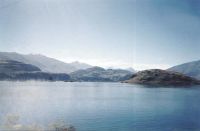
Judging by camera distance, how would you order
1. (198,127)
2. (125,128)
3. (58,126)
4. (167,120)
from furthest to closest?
(167,120) → (198,127) → (125,128) → (58,126)

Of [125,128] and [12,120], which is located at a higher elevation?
[12,120]

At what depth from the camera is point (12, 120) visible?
1021 inches

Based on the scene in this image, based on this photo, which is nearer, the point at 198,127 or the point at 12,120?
the point at 12,120

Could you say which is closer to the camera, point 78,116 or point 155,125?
point 155,125

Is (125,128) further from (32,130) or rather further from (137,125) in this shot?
(32,130)

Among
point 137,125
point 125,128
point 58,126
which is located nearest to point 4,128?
point 58,126

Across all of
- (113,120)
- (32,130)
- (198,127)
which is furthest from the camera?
(113,120)

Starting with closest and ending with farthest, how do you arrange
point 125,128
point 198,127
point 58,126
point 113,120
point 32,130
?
point 32,130, point 58,126, point 125,128, point 198,127, point 113,120

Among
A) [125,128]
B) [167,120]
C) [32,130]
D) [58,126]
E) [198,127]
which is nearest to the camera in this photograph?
[32,130]

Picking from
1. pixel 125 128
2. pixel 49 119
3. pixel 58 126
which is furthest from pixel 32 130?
pixel 49 119

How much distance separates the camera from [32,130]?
25.0m

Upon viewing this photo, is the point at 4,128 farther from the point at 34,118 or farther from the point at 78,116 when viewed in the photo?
the point at 78,116

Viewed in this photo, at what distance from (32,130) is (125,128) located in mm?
20957

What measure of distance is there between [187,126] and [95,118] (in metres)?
16.3
